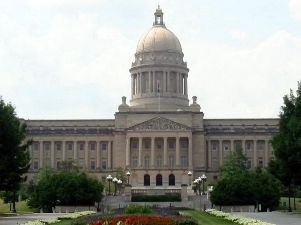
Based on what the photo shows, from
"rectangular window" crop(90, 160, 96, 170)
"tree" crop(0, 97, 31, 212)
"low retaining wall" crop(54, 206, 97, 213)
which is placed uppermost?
"rectangular window" crop(90, 160, 96, 170)

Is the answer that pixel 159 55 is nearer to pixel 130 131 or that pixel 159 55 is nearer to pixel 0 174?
pixel 130 131

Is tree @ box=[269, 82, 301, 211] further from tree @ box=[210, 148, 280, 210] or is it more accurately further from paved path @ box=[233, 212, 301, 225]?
tree @ box=[210, 148, 280, 210]

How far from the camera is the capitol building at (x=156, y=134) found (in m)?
144

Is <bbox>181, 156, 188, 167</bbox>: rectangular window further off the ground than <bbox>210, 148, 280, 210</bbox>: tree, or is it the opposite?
<bbox>181, 156, 188, 167</bbox>: rectangular window

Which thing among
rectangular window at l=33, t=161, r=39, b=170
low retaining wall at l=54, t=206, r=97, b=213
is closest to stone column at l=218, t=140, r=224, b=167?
rectangular window at l=33, t=161, r=39, b=170

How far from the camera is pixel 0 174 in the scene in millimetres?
62625

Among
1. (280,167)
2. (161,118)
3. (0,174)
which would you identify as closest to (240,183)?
(280,167)

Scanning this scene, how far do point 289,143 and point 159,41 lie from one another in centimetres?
10083

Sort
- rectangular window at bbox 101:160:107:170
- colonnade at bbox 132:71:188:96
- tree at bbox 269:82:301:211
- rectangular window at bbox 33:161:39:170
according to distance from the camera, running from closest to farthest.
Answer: tree at bbox 269:82:301:211
rectangular window at bbox 101:160:107:170
rectangular window at bbox 33:161:39:170
colonnade at bbox 132:71:188:96

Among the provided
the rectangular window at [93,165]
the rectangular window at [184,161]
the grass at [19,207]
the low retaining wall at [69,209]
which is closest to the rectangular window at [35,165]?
the rectangular window at [93,165]

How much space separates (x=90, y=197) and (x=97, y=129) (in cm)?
7195

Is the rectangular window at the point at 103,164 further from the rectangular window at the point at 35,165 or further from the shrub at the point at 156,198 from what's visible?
the shrub at the point at 156,198

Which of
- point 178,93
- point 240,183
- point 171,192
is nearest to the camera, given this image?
point 240,183

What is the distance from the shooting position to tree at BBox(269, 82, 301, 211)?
5841 centimetres
